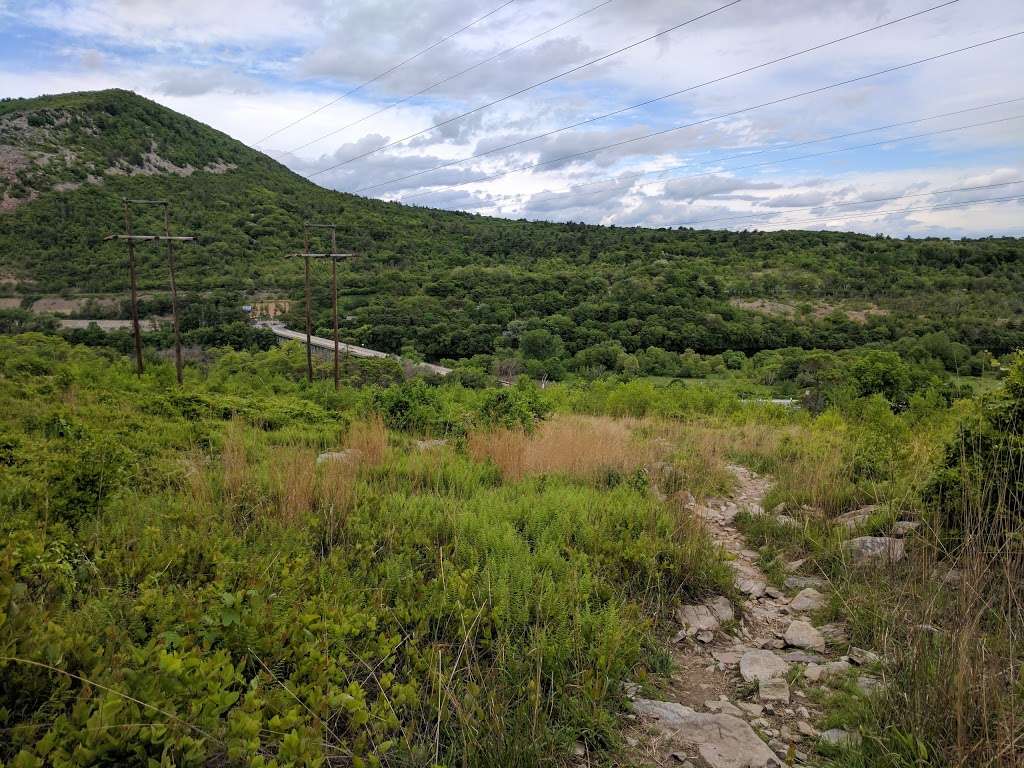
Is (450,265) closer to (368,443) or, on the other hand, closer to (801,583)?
(368,443)

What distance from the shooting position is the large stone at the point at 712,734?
8.61 feet

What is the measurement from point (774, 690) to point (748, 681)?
0.17 metres

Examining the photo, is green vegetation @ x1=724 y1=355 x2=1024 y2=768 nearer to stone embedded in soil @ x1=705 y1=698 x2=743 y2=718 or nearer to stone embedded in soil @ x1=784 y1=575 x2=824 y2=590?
stone embedded in soil @ x1=784 y1=575 x2=824 y2=590

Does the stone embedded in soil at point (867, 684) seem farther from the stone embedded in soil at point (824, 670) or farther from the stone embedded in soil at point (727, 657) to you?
the stone embedded in soil at point (727, 657)

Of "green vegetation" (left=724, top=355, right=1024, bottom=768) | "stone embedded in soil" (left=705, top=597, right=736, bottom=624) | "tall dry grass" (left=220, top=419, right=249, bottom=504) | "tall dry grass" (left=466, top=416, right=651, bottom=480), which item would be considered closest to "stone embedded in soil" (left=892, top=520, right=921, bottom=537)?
"green vegetation" (left=724, top=355, right=1024, bottom=768)

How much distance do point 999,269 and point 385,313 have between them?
6370 cm

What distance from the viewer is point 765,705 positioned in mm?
3113

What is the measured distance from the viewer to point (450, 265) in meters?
72.3

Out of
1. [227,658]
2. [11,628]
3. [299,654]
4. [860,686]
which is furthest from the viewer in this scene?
[860,686]

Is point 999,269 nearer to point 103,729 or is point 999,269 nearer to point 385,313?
point 385,313

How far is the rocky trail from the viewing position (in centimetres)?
270

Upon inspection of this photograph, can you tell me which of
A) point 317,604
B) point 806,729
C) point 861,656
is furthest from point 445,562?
point 861,656

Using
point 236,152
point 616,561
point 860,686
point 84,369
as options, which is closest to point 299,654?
point 616,561

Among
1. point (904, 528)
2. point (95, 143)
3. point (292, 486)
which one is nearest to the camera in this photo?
point (904, 528)
